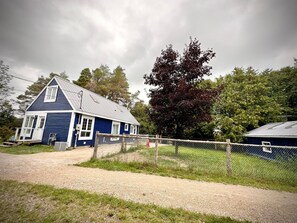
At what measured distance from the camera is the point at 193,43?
9289mm

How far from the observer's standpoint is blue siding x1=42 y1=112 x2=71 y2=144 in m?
11.5

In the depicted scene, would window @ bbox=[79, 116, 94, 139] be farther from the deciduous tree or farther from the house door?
the deciduous tree

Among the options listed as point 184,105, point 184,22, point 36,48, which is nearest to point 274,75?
point 184,22

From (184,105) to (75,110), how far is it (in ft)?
30.5

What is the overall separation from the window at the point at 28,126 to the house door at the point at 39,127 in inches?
30.6

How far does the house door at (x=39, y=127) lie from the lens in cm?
1215

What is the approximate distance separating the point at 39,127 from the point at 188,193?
14699mm

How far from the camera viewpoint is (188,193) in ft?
12.2

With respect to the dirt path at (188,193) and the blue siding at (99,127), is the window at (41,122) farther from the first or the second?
the dirt path at (188,193)

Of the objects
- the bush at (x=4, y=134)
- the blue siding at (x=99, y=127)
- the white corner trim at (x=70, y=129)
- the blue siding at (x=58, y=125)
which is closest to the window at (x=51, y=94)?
the blue siding at (x=58, y=125)

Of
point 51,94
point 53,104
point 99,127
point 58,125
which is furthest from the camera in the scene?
point 99,127

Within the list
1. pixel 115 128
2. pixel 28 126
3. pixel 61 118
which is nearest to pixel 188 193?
pixel 61 118

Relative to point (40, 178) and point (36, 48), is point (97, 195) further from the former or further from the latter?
point (36, 48)

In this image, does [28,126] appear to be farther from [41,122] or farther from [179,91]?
[179,91]
